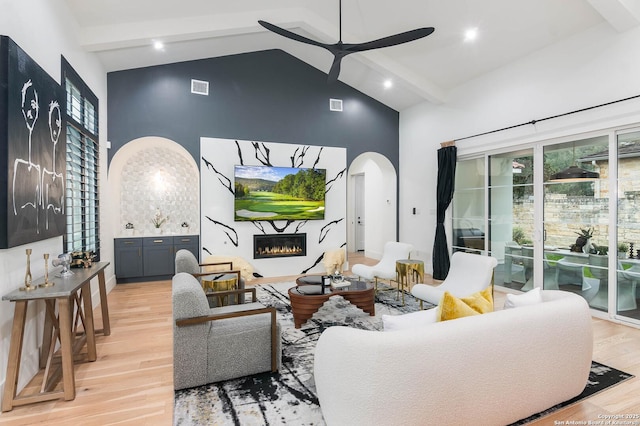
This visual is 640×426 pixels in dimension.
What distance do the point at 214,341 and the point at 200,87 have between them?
192 inches

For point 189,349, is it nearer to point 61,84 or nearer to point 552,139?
point 61,84

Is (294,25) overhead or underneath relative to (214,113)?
overhead

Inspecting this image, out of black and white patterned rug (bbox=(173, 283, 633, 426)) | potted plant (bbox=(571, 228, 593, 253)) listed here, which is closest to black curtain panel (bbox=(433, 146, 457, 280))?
potted plant (bbox=(571, 228, 593, 253))

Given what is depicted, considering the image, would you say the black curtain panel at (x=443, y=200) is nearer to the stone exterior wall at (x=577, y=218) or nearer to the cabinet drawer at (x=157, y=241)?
the stone exterior wall at (x=577, y=218)

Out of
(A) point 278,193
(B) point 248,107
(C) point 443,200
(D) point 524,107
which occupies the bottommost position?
(C) point 443,200

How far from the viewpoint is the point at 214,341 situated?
247 cm

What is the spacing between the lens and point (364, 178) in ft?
30.7

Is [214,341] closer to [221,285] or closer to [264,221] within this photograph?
[221,285]

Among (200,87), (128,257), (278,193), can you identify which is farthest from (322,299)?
(200,87)

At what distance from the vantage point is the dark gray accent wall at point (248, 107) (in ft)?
18.2

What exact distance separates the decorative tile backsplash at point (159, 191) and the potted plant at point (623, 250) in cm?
607

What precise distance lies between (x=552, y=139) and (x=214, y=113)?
17.3 ft

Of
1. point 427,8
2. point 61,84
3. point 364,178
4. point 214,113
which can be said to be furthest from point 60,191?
point 364,178

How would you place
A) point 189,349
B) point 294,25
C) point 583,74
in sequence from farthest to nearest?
point 294,25, point 583,74, point 189,349
